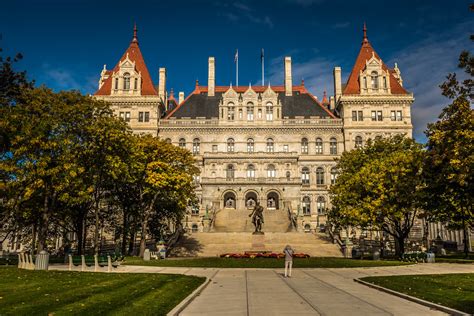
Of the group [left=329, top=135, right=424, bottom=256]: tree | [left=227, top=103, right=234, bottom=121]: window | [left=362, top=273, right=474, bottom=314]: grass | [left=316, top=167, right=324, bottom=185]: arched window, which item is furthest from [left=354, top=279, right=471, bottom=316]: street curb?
[left=227, top=103, right=234, bottom=121]: window

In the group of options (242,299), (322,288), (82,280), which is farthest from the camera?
(82,280)

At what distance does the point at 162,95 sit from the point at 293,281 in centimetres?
6072

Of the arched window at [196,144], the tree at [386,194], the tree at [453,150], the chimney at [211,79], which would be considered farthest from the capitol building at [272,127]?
the tree at [453,150]

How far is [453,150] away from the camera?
85.9 feet

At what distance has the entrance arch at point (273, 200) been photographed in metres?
63.3

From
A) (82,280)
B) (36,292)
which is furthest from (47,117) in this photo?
(36,292)

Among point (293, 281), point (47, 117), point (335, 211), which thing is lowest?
point (293, 281)

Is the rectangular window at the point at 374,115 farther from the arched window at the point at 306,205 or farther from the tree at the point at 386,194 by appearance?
the tree at the point at 386,194

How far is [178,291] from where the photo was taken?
15766 mm

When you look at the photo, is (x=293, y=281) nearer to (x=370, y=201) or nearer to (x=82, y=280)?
(x=82, y=280)

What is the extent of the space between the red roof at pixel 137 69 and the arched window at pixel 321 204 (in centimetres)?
3137

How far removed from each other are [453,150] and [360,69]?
4978 cm

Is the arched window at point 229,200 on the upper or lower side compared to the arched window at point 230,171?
lower

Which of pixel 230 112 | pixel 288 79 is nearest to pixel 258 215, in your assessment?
pixel 230 112
